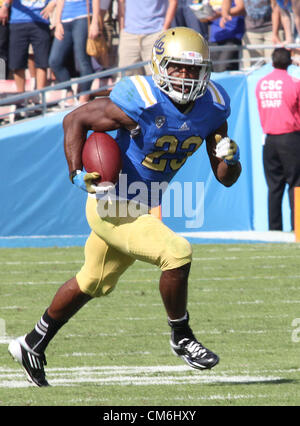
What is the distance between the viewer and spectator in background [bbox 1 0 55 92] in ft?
39.0

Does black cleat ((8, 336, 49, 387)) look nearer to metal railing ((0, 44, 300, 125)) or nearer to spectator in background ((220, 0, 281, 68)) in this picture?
metal railing ((0, 44, 300, 125))

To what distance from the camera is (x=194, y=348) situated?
17.0 ft

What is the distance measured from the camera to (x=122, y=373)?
5.46 meters

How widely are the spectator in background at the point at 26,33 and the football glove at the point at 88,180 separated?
6999 millimetres

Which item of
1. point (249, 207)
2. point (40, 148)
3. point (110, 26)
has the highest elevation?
point (110, 26)

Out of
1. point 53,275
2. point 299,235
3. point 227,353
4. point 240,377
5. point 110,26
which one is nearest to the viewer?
point 240,377

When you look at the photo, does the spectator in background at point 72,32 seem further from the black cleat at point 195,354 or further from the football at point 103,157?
the black cleat at point 195,354

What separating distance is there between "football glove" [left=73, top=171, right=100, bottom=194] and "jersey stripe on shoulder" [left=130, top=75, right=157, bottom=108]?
0.42 metres

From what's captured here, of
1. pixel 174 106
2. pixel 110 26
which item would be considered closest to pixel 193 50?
pixel 174 106

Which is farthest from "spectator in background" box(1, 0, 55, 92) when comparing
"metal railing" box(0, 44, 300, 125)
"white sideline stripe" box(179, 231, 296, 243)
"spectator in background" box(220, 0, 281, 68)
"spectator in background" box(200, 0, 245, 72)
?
"white sideline stripe" box(179, 231, 296, 243)

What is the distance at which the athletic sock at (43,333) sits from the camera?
536cm

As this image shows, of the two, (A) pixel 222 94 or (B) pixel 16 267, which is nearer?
(A) pixel 222 94

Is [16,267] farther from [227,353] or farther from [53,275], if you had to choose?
[227,353]

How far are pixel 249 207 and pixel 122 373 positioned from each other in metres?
7.46
